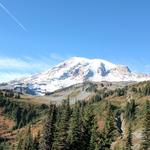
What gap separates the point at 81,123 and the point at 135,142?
113 meters

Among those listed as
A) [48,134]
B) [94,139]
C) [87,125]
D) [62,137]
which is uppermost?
[87,125]

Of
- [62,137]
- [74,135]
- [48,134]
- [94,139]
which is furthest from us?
[94,139]

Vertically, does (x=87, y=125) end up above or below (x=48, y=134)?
above

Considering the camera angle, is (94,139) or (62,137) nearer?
(62,137)

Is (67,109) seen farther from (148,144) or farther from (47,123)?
(148,144)

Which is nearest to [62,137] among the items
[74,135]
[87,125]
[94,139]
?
[74,135]

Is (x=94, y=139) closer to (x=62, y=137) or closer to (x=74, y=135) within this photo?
(x=74, y=135)

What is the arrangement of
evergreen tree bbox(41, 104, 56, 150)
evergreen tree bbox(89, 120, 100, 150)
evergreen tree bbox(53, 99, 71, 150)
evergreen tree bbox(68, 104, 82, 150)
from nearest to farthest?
evergreen tree bbox(53, 99, 71, 150) → evergreen tree bbox(68, 104, 82, 150) → evergreen tree bbox(41, 104, 56, 150) → evergreen tree bbox(89, 120, 100, 150)

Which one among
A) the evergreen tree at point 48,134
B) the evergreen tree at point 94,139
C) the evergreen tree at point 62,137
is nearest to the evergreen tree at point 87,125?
the evergreen tree at point 94,139

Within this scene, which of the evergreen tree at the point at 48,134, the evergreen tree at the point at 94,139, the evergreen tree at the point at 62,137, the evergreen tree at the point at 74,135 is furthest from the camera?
the evergreen tree at the point at 94,139

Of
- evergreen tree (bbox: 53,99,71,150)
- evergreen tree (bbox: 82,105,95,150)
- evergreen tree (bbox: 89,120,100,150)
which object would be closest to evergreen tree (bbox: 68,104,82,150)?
evergreen tree (bbox: 53,99,71,150)

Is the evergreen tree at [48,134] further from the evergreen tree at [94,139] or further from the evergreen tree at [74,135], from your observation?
the evergreen tree at [94,139]

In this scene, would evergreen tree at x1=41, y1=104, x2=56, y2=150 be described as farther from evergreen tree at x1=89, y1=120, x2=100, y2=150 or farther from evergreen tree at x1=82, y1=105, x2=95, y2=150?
evergreen tree at x1=89, y1=120, x2=100, y2=150

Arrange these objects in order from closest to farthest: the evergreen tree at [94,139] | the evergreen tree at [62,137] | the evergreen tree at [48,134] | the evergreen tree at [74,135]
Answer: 1. the evergreen tree at [62,137]
2. the evergreen tree at [74,135]
3. the evergreen tree at [48,134]
4. the evergreen tree at [94,139]
